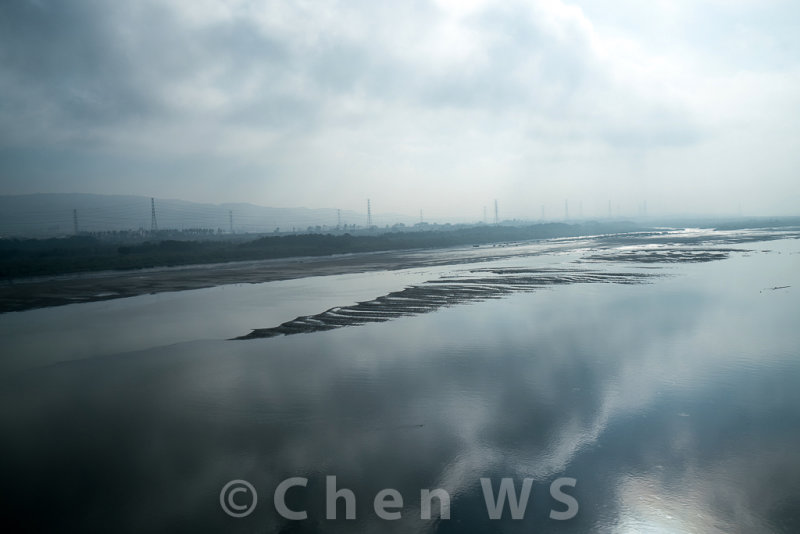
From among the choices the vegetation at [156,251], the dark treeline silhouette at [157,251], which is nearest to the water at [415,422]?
the dark treeline silhouette at [157,251]

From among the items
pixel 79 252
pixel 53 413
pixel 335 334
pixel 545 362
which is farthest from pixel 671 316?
pixel 79 252

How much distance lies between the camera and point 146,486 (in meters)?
6.52

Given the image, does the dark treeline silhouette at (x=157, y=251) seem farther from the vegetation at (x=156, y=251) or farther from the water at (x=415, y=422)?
the water at (x=415, y=422)

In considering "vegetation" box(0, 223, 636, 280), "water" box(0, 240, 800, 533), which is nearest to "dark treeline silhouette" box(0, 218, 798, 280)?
"vegetation" box(0, 223, 636, 280)

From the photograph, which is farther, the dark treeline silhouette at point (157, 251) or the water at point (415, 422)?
the dark treeline silhouette at point (157, 251)

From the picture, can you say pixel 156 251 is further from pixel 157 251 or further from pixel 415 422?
pixel 415 422

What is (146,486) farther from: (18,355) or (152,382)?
(18,355)

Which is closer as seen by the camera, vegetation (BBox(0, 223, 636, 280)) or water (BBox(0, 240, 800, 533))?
water (BBox(0, 240, 800, 533))

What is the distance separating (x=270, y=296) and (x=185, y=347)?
32.4 feet

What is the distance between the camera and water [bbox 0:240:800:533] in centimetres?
582

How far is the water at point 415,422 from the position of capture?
582 centimetres

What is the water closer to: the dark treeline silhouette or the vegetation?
the dark treeline silhouette

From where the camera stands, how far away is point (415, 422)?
8.27 m

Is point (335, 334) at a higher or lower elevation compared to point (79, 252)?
lower
